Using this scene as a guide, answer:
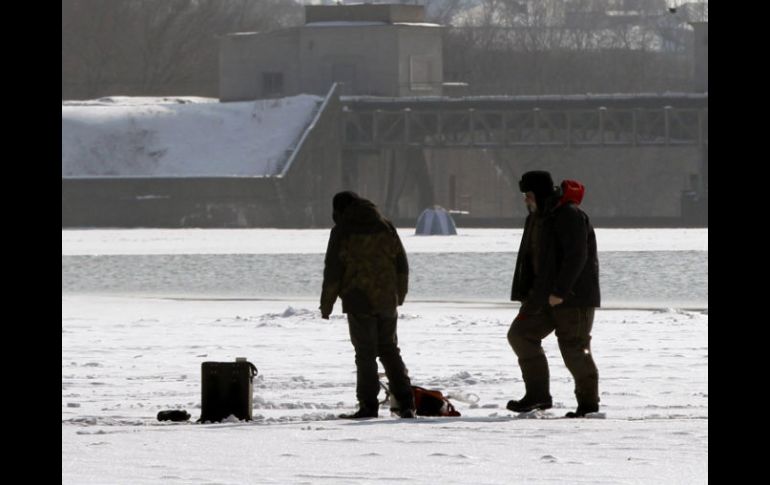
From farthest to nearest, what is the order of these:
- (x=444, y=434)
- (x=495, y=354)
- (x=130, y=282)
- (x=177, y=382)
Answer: (x=130, y=282) → (x=495, y=354) → (x=177, y=382) → (x=444, y=434)

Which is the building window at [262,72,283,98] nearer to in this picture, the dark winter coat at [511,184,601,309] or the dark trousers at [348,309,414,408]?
the dark trousers at [348,309,414,408]

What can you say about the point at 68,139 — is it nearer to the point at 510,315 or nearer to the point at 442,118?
the point at 442,118

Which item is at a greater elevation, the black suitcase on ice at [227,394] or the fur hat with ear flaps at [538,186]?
the fur hat with ear flaps at [538,186]

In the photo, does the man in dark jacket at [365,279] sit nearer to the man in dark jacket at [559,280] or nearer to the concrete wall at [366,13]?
the man in dark jacket at [559,280]

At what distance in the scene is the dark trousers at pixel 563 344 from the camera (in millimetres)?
10195

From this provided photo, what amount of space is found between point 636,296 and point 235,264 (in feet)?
36.5

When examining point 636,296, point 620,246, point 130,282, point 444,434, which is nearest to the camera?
point 444,434

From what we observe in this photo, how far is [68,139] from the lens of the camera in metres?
78.5

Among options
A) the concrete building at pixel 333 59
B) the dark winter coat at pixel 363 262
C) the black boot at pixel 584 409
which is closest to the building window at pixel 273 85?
the concrete building at pixel 333 59

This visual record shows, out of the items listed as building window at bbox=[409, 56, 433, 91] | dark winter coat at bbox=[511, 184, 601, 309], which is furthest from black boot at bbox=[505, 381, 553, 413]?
building window at bbox=[409, 56, 433, 91]

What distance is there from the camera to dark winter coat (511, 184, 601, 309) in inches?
395

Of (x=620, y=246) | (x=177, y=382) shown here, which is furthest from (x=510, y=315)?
(x=620, y=246)

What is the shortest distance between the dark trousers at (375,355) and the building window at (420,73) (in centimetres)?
7134

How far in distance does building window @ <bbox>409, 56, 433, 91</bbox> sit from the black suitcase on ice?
2828 inches
